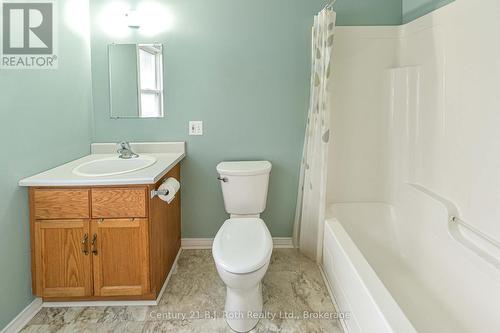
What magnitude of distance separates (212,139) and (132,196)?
946 millimetres

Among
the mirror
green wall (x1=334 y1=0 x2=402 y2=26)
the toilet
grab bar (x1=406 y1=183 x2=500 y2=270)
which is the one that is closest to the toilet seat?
the toilet

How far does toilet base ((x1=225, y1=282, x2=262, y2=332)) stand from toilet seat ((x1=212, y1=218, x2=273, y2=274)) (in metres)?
Answer: 0.20

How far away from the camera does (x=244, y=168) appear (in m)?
2.29

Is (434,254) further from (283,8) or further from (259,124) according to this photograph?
(283,8)

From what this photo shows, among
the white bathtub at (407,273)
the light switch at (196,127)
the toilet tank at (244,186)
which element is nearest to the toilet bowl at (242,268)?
the toilet tank at (244,186)

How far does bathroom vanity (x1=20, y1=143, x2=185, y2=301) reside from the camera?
5.69 feet

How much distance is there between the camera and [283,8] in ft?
7.92

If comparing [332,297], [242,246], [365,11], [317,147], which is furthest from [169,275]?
[365,11]

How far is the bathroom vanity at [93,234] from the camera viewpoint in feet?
5.69

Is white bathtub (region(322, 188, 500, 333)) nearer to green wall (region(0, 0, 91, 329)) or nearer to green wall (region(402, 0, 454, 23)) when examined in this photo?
green wall (region(402, 0, 454, 23))

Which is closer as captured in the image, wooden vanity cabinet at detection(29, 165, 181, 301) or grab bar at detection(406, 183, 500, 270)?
grab bar at detection(406, 183, 500, 270)

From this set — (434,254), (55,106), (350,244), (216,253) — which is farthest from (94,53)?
(434,254)

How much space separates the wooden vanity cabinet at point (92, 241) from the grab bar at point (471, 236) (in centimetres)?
169

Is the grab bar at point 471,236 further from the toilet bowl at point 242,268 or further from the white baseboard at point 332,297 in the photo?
the toilet bowl at point 242,268
